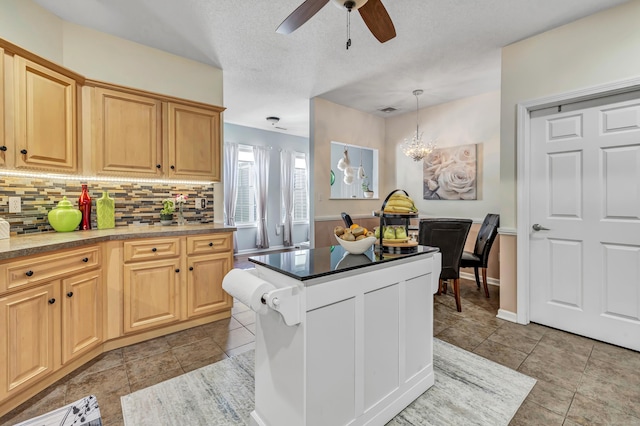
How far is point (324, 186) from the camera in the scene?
15.6 feet

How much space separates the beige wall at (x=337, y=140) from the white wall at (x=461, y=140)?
1.07 feet

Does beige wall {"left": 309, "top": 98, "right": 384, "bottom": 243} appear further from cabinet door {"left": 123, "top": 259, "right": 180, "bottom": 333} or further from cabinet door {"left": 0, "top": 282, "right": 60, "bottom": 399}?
cabinet door {"left": 0, "top": 282, "right": 60, "bottom": 399}

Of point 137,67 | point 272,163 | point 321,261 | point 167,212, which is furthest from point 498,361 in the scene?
point 272,163

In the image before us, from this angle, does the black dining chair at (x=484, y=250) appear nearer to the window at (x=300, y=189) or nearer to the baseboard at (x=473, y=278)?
the baseboard at (x=473, y=278)

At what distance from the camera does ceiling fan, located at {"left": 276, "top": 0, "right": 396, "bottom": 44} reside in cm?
175

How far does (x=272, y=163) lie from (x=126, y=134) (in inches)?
176

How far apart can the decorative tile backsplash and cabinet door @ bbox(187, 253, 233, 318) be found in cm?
73

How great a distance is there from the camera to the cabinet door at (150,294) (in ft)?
8.14

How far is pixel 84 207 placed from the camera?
2623 millimetres

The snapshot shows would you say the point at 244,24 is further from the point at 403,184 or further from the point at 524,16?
the point at 403,184

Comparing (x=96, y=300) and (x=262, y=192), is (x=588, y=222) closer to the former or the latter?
(x=96, y=300)

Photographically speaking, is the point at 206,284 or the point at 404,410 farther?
the point at 206,284

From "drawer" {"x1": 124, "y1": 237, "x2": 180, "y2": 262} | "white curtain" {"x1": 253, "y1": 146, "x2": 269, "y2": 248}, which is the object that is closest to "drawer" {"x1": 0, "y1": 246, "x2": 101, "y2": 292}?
"drawer" {"x1": 124, "y1": 237, "x2": 180, "y2": 262}

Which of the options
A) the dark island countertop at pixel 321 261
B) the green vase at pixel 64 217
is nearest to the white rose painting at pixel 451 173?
the dark island countertop at pixel 321 261
